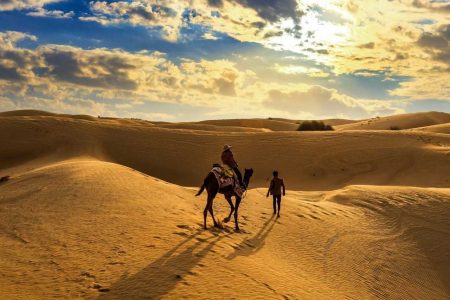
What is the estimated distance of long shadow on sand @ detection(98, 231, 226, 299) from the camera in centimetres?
677

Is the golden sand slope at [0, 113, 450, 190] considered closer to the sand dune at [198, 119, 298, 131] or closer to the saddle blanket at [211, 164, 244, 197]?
the saddle blanket at [211, 164, 244, 197]

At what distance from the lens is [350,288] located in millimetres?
10102

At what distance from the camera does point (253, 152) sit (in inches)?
1227

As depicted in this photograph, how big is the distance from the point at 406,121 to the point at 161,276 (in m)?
71.8

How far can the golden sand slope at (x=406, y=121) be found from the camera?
66.7 m

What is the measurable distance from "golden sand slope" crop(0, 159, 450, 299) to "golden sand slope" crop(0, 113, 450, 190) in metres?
9.11

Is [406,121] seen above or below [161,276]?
above

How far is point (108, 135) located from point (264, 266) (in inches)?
999

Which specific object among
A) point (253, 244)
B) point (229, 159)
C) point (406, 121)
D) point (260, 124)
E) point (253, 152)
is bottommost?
point (253, 244)

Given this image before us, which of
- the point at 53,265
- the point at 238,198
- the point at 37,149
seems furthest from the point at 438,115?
the point at 53,265

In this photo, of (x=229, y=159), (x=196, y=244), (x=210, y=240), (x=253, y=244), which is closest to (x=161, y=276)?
(x=196, y=244)

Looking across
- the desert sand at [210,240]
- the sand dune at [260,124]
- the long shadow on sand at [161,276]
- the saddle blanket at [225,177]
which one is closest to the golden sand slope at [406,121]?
the sand dune at [260,124]

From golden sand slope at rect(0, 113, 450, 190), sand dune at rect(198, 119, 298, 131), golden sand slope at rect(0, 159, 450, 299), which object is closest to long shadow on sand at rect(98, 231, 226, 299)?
golden sand slope at rect(0, 159, 450, 299)

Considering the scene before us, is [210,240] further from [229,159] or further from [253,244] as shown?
[229,159]
